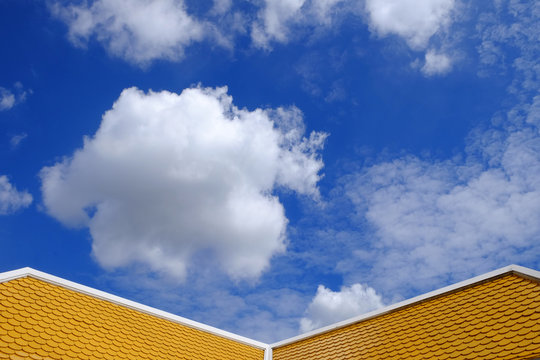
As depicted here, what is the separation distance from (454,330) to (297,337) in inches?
266

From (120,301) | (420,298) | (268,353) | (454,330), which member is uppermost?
(420,298)

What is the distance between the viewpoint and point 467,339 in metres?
10.6

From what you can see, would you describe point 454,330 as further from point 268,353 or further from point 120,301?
point 120,301

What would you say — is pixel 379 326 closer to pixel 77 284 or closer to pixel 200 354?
pixel 200 354

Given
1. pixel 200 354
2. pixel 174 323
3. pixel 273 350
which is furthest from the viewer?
pixel 273 350

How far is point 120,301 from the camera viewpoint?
14562 mm

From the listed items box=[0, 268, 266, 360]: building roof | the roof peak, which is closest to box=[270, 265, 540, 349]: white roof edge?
the roof peak

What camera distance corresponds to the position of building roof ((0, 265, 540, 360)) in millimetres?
10188

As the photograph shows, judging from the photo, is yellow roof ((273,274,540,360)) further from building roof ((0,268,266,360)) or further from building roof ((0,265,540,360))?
building roof ((0,268,266,360))

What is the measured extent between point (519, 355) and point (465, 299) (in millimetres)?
3869

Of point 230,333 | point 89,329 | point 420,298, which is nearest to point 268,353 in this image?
point 230,333

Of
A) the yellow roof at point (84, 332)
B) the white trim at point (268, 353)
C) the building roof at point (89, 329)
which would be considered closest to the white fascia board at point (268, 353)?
the white trim at point (268, 353)

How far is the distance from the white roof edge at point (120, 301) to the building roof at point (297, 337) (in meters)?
0.03

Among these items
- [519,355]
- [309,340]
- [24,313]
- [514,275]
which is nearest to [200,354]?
[309,340]
